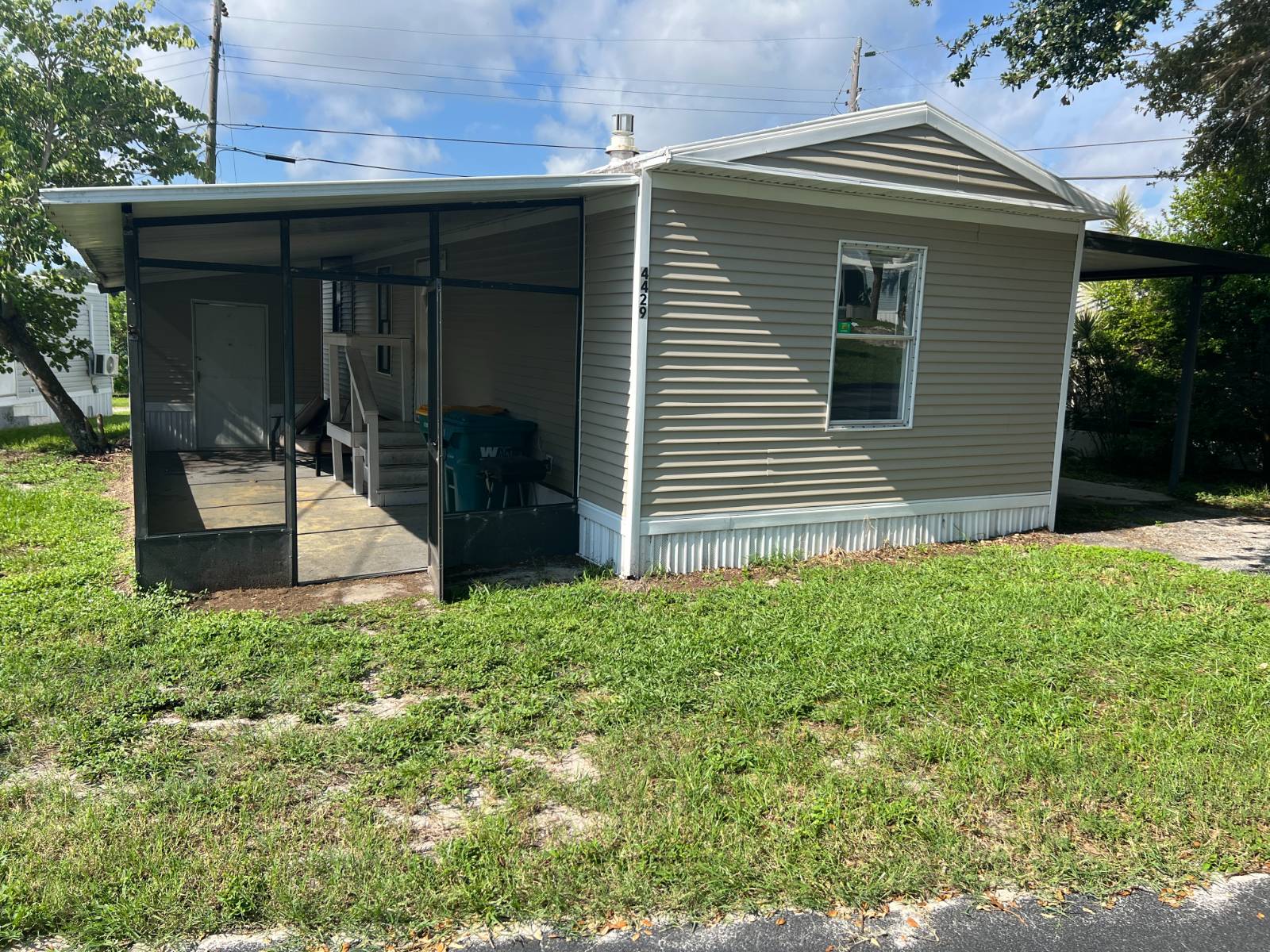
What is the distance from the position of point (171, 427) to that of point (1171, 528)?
12.4m

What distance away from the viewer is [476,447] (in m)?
7.70

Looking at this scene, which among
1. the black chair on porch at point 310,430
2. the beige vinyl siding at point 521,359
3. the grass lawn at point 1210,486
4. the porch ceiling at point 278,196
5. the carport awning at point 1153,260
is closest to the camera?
the porch ceiling at point 278,196

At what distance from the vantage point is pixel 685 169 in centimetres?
624

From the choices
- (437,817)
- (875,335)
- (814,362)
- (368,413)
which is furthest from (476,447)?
(437,817)

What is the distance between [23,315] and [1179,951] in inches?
561

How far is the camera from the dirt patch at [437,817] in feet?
10.6

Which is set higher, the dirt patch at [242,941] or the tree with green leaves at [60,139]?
the tree with green leaves at [60,139]

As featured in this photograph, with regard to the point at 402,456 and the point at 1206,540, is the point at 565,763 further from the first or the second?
the point at 1206,540

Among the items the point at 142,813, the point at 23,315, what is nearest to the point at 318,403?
the point at 23,315

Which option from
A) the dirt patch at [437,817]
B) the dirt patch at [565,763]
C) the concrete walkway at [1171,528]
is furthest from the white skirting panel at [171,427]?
the concrete walkway at [1171,528]

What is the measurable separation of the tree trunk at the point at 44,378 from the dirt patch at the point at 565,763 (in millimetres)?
11225

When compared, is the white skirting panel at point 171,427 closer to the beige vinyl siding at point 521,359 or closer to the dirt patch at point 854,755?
the beige vinyl siding at point 521,359

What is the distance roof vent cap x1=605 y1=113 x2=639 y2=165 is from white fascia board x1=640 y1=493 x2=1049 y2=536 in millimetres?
3183

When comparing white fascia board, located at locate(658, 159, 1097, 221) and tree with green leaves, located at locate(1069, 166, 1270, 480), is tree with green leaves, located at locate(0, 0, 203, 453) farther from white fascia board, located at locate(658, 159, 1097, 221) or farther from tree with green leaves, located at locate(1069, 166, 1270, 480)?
tree with green leaves, located at locate(1069, 166, 1270, 480)
